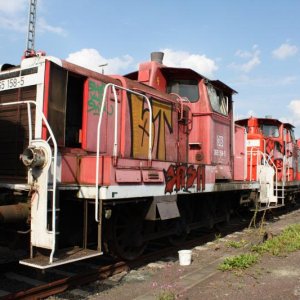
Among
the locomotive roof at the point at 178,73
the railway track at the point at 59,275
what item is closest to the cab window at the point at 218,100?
the locomotive roof at the point at 178,73

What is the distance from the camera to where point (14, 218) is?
4.84 meters

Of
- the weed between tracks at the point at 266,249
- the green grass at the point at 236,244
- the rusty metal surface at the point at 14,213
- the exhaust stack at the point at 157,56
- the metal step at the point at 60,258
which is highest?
the exhaust stack at the point at 157,56

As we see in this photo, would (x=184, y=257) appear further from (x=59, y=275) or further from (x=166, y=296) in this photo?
(x=166, y=296)

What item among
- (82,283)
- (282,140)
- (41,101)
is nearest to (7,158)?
(41,101)

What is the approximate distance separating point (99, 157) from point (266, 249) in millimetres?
3728

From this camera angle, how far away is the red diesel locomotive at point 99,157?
16.0 ft

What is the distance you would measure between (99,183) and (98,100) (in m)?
1.54

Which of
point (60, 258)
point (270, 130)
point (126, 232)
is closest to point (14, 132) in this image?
point (60, 258)

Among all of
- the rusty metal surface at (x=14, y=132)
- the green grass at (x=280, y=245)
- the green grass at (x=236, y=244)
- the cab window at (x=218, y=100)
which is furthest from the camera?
the cab window at (x=218, y=100)

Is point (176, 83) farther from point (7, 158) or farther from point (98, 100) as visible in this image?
point (7, 158)

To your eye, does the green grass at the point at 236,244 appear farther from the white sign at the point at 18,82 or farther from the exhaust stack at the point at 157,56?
the white sign at the point at 18,82

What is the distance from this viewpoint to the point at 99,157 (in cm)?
523

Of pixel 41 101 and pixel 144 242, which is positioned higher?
pixel 41 101

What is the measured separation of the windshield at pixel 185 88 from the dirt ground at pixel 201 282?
323 cm
